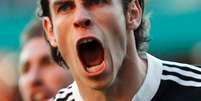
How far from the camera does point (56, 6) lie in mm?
2541

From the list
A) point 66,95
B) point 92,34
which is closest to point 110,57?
point 92,34

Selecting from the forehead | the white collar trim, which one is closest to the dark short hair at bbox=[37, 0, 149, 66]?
the white collar trim

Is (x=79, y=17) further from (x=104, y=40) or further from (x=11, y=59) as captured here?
(x=11, y=59)

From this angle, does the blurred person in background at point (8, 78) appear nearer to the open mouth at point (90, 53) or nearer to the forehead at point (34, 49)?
the forehead at point (34, 49)

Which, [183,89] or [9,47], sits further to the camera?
[9,47]

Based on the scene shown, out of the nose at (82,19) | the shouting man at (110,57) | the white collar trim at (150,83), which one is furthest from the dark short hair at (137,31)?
the nose at (82,19)

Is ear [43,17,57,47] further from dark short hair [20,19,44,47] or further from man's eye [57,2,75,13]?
dark short hair [20,19,44,47]

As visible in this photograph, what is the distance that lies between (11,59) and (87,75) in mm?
1136

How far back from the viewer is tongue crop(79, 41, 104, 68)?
101 inches

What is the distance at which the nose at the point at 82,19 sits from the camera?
239 cm

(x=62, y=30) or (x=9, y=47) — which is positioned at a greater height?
(x=62, y=30)

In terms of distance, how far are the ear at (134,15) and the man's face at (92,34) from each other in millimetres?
56

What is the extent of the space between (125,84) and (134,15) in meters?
0.25

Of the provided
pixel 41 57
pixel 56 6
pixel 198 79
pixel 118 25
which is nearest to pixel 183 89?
pixel 198 79
